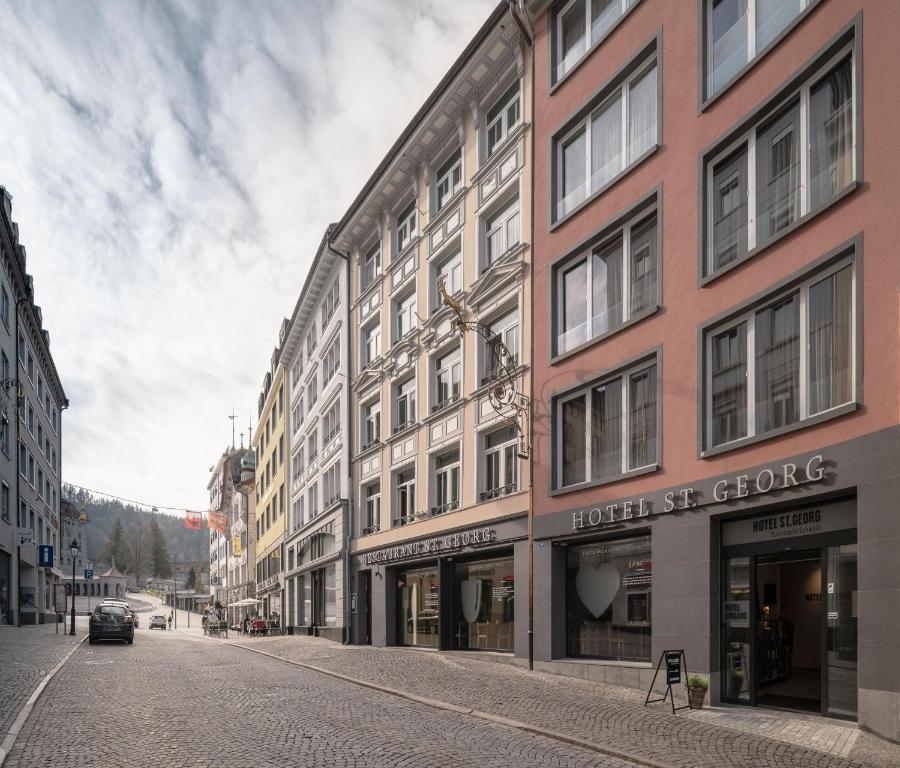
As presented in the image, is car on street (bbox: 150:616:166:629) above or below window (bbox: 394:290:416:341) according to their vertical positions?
below

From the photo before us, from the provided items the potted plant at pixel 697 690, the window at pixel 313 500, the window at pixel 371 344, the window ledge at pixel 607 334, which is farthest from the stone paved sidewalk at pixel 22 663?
the window at pixel 371 344

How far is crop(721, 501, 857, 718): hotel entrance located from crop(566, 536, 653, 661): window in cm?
257

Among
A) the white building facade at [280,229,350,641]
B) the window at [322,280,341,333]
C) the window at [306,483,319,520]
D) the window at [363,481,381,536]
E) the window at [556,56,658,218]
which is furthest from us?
the window at [306,483,319,520]

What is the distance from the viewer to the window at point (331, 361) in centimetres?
4125

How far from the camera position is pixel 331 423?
140 ft

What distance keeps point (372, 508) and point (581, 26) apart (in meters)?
20.0

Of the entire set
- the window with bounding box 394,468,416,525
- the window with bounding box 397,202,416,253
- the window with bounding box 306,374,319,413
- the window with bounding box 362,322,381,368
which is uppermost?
the window with bounding box 397,202,416,253

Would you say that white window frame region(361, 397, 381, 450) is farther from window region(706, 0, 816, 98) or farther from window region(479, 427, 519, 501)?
window region(706, 0, 816, 98)

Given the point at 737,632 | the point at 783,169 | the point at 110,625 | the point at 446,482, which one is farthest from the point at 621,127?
the point at 110,625

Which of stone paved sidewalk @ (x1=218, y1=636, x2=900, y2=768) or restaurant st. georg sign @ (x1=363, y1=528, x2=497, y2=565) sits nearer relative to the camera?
stone paved sidewalk @ (x1=218, y1=636, x2=900, y2=768)

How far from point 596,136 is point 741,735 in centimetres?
1392

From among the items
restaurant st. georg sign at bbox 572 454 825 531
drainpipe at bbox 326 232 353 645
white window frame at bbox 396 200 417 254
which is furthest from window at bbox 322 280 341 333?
restaurant st. georg sign at bbox 572 454 825 531

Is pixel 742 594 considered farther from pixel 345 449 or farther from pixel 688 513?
pixel 345 449

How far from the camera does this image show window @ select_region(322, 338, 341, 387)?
135 ft
